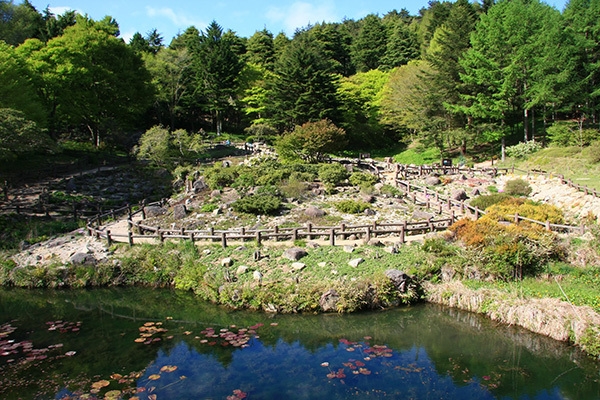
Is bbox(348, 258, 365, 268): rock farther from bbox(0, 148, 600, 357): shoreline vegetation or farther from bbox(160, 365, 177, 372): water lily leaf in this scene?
bbox(160, 365, 177, 372): water lily leaf

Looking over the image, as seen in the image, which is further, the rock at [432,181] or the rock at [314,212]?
the rock at [432,181]

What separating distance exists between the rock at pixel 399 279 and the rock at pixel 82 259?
574 inches

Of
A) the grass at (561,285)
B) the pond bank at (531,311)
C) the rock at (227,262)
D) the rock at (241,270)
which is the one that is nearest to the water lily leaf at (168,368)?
the rock at (241,270)

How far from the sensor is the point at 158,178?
40219 mm

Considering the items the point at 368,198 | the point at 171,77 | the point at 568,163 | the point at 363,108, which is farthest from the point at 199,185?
the point at 363,108

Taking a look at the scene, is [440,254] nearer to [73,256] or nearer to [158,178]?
[73,256]

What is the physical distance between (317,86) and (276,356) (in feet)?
129

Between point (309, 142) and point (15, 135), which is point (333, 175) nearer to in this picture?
point (309, 142)

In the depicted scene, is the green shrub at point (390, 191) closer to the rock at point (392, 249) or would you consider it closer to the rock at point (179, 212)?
the rock at point (392, 249)

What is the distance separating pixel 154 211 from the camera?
29.9 metres

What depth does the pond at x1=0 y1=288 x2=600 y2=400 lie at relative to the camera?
42.3 feet

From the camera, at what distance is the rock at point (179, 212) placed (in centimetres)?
2866

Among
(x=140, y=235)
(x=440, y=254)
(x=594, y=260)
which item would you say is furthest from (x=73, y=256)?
(x=594, y=260)

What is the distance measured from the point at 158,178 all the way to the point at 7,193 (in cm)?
1150
